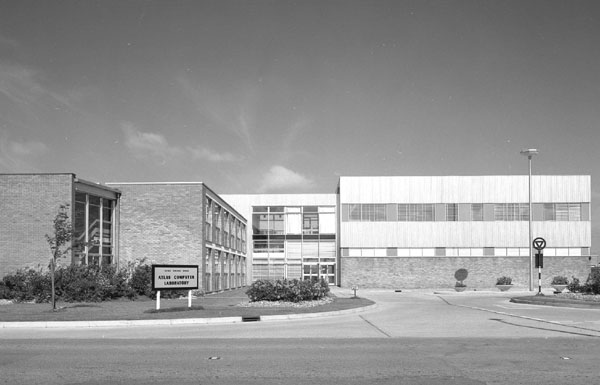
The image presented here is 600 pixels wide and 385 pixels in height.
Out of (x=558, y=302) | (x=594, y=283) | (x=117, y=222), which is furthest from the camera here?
(x=117, y=222)

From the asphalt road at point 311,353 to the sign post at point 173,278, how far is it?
14.5 feet

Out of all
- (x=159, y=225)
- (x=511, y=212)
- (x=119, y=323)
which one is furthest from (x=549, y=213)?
(x=119, y=323)

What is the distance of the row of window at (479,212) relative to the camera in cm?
5762

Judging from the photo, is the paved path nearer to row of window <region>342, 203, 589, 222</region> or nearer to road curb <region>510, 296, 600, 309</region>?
road curb <region>510, 296, 600, 309</region>

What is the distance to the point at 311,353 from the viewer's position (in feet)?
41.5

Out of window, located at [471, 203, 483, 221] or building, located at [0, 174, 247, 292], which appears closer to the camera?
building, located at [0, 174, 247, 292]

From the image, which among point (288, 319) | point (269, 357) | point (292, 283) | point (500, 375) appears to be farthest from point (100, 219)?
point (500, 375)

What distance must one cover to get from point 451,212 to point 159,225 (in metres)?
29.3

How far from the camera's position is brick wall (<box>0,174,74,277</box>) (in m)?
31.2

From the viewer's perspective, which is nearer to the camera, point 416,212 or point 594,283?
point 594,283

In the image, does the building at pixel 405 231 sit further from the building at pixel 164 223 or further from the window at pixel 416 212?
the building at pixel 164 223

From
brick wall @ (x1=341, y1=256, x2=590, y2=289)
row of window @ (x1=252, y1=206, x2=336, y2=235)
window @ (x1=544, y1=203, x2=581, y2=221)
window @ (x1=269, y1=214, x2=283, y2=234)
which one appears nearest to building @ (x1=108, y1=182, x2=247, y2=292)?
brick wall @ (x1=341, y1=256, x2=590, y2=289)

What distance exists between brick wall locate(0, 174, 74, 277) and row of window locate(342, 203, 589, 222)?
107 feet

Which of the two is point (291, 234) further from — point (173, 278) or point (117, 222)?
point (173, 278)
